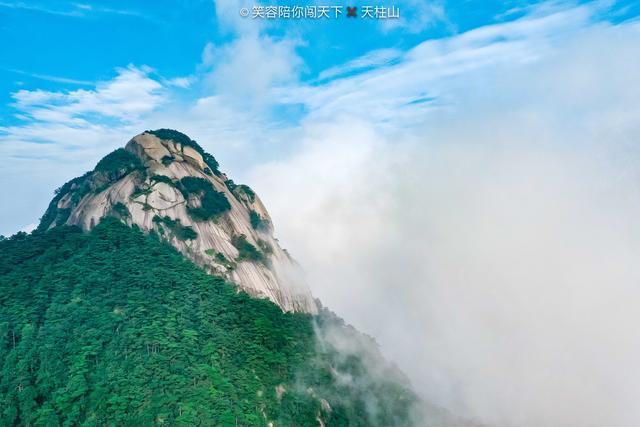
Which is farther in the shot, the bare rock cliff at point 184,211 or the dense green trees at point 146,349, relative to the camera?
the bare rock cliff at point 184,211

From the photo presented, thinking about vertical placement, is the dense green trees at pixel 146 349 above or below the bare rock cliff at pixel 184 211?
below

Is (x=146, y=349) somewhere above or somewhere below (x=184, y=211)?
below

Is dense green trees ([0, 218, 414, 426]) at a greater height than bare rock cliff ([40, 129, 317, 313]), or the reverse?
bare rock cliff ([40, 129, 317, 313])

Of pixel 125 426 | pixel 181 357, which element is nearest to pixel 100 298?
pixel 181 357

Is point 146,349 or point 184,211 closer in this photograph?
point 146,349

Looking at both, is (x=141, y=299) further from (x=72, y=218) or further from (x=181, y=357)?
(x=72, y=218)
